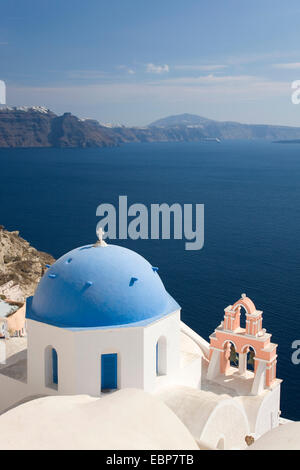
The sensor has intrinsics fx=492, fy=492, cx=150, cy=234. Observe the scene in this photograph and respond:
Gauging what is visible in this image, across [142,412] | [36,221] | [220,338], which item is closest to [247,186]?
[36,221]

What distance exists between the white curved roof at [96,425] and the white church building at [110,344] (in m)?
2.69

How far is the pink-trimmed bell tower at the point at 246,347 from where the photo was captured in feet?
57.5

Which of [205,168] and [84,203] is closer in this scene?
[84,203]

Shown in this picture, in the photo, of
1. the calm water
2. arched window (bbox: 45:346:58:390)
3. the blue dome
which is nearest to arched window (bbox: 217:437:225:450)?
the blue dome

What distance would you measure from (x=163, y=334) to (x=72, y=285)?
3238mm

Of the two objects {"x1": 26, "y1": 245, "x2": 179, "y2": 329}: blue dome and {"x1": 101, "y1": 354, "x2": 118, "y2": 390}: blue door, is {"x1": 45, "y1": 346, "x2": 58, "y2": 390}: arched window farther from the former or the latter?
{"x1": 101, "y1": 354, "x2": 118, "y2": 390}: blue door

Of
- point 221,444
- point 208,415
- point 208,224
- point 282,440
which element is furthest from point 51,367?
point 208,224

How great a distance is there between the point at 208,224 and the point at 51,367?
2184 inches

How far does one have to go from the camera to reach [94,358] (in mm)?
14141

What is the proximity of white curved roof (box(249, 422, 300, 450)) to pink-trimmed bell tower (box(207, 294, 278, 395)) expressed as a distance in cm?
874

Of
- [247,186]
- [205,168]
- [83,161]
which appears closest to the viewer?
[247,186]

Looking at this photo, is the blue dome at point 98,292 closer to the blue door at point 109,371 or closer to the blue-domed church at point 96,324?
the blue-domed church at point 96,324

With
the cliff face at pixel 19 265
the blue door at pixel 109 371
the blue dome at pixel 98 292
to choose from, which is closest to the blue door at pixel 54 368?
the blue dome at pixel 98 292
